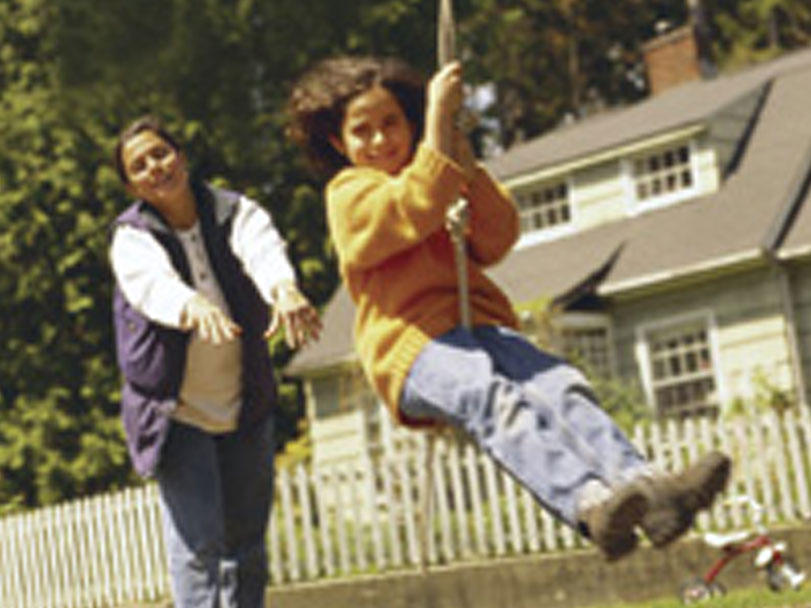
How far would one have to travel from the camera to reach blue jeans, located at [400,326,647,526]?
4305 millimetres

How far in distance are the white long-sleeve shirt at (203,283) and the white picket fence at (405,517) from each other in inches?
289

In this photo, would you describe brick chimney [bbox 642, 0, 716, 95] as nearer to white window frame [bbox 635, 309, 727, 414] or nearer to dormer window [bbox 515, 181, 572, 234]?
dormer window [bbox 515, 181, 572, 234]

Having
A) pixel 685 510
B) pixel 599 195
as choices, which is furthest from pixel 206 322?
pixel 599 195

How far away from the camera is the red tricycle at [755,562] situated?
32.0ft

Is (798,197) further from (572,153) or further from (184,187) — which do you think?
(184,187)

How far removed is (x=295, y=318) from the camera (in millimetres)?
4762

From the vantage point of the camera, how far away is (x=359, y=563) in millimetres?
13250

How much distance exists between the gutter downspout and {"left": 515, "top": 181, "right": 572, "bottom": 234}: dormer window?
378 centimetres

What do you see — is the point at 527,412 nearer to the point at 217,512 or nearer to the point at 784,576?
the point at 217,512

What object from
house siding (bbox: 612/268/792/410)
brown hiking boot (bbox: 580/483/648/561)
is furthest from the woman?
house siding (bbox: 612/268/792/410)

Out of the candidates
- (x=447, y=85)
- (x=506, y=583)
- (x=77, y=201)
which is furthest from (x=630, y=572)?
(x=77, y=201)

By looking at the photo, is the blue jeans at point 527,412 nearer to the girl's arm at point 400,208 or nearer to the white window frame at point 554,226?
the girl's arm at point 400,208

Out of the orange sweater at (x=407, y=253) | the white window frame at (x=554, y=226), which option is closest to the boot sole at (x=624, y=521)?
the orange sweater at (x=407, y=253)

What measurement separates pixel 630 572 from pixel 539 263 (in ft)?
33.8
